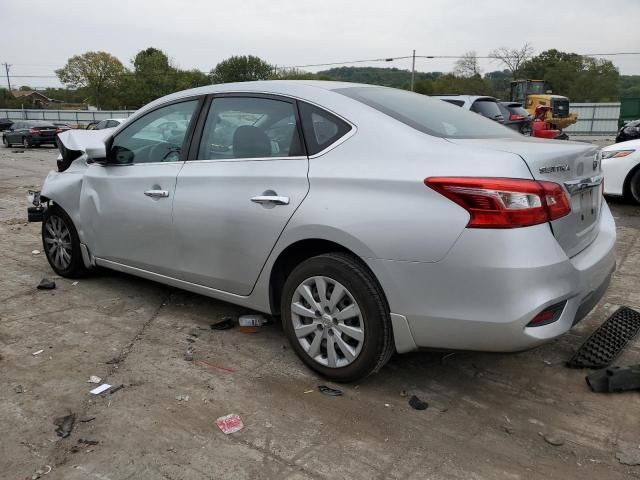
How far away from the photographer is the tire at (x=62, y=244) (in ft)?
15.8

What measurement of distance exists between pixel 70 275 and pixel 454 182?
386 centimetres

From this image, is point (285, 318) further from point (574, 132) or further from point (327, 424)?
point (574, 132)

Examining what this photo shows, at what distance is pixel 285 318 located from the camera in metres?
→ 3.23

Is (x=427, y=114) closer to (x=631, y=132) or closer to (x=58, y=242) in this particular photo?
(x=58, y=242)

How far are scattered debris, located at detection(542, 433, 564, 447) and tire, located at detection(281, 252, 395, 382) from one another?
0.85m

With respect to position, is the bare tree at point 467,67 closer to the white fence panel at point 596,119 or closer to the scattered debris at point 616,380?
the white fence panel at point 596,119

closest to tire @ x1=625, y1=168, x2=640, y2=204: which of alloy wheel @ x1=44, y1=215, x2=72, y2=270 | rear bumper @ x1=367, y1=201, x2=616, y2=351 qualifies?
rear bumper @ x1=367, y1=201, x2=616, y2=351

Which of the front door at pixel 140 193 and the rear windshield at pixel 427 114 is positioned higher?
the rear windshield at pixel 427 114

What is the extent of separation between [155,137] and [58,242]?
1644 millimetres

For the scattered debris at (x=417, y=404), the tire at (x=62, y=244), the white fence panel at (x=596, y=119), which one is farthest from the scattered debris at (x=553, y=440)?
the white fence panel at (x=596, y=119)

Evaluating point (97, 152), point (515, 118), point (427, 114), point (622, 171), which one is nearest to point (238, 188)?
point (427, 114)

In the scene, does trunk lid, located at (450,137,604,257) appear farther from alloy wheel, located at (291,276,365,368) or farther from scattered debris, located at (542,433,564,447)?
alloy wheel, located at (291,276,365,368)

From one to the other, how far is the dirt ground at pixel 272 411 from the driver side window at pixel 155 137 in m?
1.22

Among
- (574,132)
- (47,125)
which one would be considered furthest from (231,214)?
(574,132)
